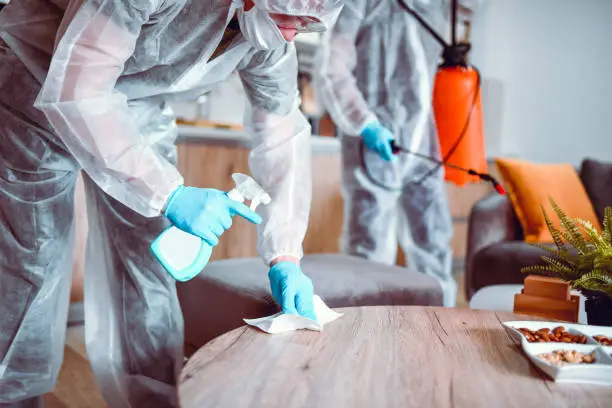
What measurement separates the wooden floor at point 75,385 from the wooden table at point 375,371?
78 centimetres

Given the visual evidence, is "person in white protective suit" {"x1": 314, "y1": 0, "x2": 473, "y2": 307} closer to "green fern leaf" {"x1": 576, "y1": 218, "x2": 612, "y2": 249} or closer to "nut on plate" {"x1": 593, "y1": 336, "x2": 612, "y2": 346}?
"green fern leaf" {"x1": 576, "y1": 218, "x2": 612, "y2": 249}

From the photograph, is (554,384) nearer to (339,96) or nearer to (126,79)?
Result: (126,79)

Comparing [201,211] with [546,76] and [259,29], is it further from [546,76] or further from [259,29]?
[546,76]

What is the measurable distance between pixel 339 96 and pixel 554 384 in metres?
1.31

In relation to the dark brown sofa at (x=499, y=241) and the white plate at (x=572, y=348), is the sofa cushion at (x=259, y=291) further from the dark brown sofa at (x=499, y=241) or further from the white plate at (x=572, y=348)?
the dark brown sofa at (x=499, y=241)

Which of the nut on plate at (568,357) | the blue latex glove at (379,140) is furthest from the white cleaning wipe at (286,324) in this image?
the blue latex glove at (379,140)

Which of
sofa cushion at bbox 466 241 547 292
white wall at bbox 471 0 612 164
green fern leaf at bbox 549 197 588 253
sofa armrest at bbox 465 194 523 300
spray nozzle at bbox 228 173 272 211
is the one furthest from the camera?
white wall at bbox 471 0 612 164

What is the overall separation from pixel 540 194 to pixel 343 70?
0.99 metres

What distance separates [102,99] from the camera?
91 centimetres

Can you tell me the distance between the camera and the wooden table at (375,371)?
0.68 meters

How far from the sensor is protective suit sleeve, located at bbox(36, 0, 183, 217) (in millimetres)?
888

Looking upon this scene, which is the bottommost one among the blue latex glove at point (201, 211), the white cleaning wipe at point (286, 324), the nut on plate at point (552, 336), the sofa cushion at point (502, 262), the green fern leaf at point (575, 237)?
the sofa cushion at point (502, 262)

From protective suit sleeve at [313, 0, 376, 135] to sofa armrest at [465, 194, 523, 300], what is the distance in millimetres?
660

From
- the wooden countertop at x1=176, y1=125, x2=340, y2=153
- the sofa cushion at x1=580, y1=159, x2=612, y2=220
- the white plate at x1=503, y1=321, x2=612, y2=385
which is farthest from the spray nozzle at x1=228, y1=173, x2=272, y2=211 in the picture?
the sofa cushion at x1=580, y1=159, x2=612, y2=220
